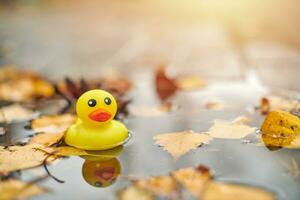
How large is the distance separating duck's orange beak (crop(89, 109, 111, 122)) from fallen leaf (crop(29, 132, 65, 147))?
20 cm

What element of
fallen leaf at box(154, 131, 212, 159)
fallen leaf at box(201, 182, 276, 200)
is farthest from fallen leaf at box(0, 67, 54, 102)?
fallen leaf at box(201, 182, 276, 200)

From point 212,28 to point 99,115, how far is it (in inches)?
124

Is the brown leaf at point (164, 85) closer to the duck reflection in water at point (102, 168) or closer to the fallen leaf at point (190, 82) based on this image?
the fallen leaf at point (190, 82)

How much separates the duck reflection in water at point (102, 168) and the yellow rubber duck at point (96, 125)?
34 mm

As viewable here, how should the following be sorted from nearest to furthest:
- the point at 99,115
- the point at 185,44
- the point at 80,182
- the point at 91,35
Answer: the point at 80,182 → the point at 99,115 → the point at 185,44 → the point at 91,35

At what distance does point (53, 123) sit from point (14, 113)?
0.88 ft

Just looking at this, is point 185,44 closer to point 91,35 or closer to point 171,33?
point 171,33

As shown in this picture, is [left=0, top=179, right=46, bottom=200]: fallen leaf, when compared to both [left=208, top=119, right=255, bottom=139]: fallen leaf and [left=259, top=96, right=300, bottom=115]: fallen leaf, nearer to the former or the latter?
[left=208, top=119, right=255, bottom=139]: fallen leaf

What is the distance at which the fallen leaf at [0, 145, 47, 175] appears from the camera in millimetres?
1569

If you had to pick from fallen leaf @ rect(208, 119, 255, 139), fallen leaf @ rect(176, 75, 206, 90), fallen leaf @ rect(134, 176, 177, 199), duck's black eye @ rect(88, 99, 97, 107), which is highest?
duck's black eye @ rect(88, 99, 97, 107)

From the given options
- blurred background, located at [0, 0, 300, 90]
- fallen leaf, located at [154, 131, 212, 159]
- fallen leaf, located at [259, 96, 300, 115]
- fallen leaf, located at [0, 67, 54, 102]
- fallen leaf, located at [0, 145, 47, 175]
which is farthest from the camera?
blurred background, located at [0, 0, 300, 90]

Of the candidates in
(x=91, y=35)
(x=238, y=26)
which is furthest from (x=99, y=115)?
(x=238, y=26)

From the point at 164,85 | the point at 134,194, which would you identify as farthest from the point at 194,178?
the point at 164,85

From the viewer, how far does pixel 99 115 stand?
1.65 meters
